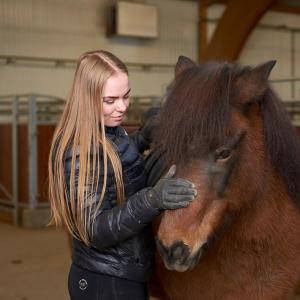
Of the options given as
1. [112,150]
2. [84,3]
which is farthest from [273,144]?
[84,3]

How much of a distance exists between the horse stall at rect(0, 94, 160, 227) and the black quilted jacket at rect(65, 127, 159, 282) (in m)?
4.59

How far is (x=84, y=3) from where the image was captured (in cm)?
960

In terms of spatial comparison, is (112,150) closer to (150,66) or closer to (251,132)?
(251,132)

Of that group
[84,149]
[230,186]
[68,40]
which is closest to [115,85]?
[84,149]

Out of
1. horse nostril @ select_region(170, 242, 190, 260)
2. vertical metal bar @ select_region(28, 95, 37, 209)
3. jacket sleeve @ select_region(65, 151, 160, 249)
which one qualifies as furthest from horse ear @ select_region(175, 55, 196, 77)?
vertical metal bar @ select_region(28, 95, 37, 209)

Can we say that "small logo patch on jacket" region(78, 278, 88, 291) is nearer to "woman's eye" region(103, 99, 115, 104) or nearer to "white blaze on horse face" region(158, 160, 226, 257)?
"white blaze on horse face" region(158, 160, 226, 257)

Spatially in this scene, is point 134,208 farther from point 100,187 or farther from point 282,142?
point 282,142

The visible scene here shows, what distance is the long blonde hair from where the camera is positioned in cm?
150

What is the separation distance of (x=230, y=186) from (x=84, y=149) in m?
0.45

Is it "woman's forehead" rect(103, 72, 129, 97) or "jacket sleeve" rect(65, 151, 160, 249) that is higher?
"woman's forehead" rect(103, 72, 129, 97)

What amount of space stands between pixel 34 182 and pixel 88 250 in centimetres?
486

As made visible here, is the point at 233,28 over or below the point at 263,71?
over

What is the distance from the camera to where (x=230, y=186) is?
4.88 feet

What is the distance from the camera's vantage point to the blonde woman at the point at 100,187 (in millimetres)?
1489
